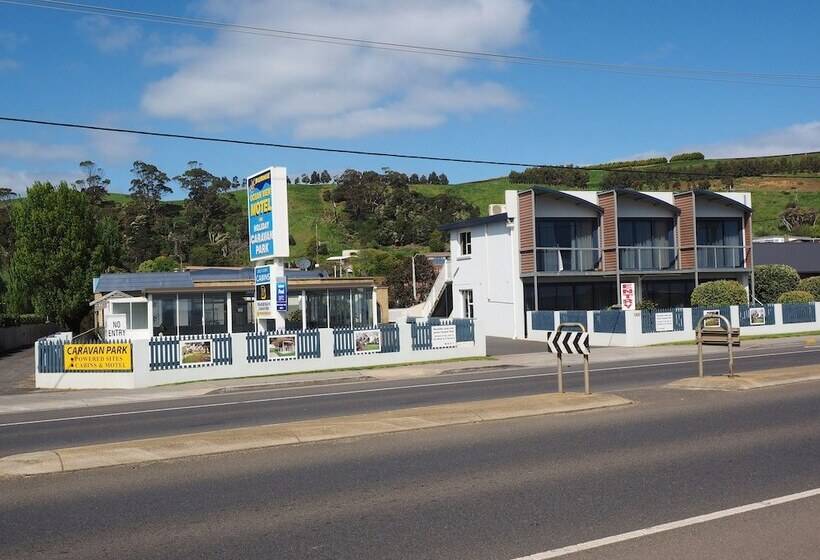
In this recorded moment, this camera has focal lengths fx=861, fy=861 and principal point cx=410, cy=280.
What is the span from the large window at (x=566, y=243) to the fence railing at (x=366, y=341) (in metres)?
15.8

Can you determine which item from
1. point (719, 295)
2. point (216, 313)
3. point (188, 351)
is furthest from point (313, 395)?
point (719, 295)

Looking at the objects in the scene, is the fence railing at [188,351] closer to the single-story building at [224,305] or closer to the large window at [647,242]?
the single-story building at [224,305]

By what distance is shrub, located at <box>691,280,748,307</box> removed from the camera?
130 feet

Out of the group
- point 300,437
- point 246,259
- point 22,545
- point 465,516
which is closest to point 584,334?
point 300,437

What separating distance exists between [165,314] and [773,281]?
1274 inches

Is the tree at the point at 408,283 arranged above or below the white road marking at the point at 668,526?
above

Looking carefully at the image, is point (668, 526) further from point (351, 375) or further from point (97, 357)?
point (97, 357)

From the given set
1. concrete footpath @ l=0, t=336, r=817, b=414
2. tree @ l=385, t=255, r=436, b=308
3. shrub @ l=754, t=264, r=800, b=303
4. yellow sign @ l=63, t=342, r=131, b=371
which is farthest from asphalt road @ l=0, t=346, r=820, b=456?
tree @ l=385, t=255, r=436, b=308

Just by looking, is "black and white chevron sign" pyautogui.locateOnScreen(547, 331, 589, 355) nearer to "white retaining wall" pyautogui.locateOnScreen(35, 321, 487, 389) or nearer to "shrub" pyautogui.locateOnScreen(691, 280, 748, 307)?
"white retaining wall" pyautogui.locateOnScreen(35, 321, 487, 389)

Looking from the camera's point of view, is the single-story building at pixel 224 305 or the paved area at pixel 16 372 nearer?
the paved area at pixel 16 372

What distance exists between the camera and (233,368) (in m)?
26.2

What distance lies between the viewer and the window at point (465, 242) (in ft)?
153

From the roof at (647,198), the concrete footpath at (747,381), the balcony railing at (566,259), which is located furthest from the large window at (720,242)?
the concrete footpath at (747,381)

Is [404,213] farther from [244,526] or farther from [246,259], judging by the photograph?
[244,526]
